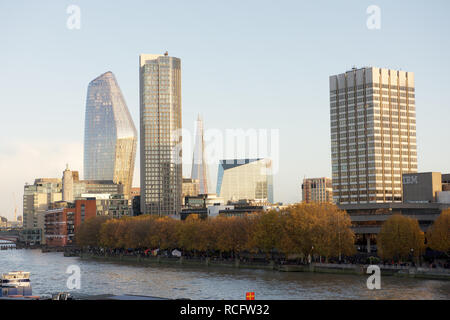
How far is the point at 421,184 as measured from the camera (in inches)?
6570

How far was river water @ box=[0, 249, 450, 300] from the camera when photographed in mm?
75312

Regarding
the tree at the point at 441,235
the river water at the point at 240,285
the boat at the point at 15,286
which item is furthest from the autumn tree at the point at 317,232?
the boat at the point at 15,286

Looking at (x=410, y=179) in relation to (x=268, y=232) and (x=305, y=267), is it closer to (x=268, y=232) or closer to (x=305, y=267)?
(x=268, y=232)

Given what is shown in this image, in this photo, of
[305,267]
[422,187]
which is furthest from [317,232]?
[422,187]

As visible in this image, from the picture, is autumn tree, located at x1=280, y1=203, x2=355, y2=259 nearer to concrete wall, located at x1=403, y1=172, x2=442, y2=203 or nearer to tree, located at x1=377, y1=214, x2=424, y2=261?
tree, located at x1=377, y1=214, x2=424, y2=261

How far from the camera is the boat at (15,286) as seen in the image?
221 feet

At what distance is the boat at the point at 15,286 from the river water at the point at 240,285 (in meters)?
5.63

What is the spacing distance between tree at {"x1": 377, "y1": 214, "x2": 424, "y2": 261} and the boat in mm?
60617

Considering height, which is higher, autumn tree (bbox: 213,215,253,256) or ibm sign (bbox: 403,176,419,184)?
ibm sign (bbox: 403,176,419,184)

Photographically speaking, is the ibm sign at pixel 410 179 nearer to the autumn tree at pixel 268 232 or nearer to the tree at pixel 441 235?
the autumn tree at pixel 268 232

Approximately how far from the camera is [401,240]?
350 feet

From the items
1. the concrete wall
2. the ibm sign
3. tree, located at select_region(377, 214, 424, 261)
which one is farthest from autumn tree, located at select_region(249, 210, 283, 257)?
the ibm sign
